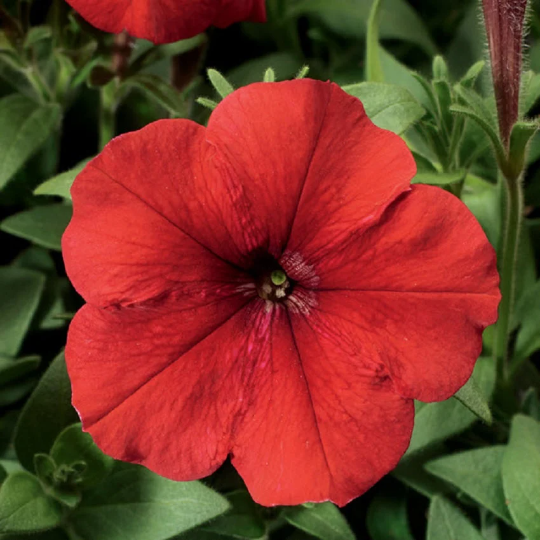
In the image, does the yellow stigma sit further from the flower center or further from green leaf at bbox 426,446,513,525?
green leaf at bbox 426,446,513,525

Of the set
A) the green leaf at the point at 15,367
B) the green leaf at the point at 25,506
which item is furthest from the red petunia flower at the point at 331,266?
the green leaf at the point at 15,367

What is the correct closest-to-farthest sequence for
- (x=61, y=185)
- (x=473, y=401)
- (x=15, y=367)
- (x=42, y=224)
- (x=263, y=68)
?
(x=473, y=401) → (x=61, y=185) → (x=15, y=367) → (x=42, y=224) → (x=263, y=68)


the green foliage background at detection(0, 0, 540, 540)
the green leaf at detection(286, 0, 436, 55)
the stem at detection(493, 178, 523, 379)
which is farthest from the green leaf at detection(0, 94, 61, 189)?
the stem at detection(493, 178, 523, 379)

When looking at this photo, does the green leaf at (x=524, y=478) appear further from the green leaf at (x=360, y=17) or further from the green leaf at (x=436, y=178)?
the green leaf at (x=360, y=17)

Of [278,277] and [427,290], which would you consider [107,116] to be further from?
[427,290]

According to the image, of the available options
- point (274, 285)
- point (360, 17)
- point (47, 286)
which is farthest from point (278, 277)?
point (360, 17)

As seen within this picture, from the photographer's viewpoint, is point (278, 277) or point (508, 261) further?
point (508, 261)
